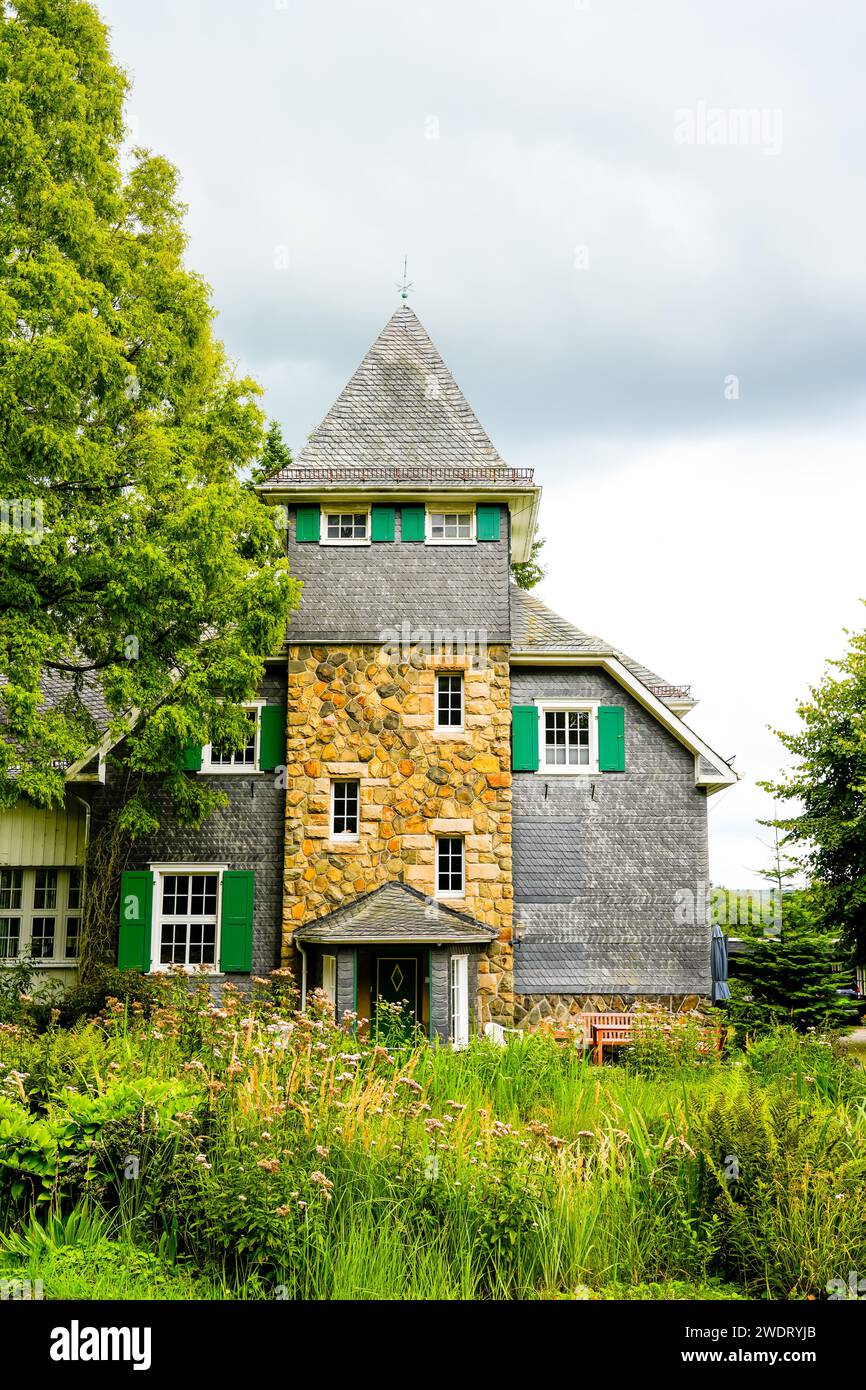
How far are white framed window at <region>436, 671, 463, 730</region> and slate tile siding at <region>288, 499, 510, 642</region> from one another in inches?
32.3

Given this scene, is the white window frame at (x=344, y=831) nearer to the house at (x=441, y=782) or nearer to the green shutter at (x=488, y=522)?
the house at (x=441, y=782)

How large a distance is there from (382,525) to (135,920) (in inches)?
280

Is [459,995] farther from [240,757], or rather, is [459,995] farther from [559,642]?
[559,642]

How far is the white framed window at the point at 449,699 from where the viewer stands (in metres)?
17.7

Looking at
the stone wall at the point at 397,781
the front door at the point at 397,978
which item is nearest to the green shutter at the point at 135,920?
the stone wall at the point at 397,781

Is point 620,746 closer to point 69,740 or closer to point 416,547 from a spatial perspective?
point 416,547

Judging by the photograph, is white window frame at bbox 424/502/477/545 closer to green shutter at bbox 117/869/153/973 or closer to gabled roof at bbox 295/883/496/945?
gabled roof at bbox 295/883/496/945

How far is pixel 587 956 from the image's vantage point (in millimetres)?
17406

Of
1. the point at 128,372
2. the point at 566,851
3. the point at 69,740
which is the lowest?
the point at 566,851

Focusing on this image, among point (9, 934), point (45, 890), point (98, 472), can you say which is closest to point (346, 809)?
point (45, 890)

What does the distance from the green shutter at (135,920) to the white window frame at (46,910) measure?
1.13m
